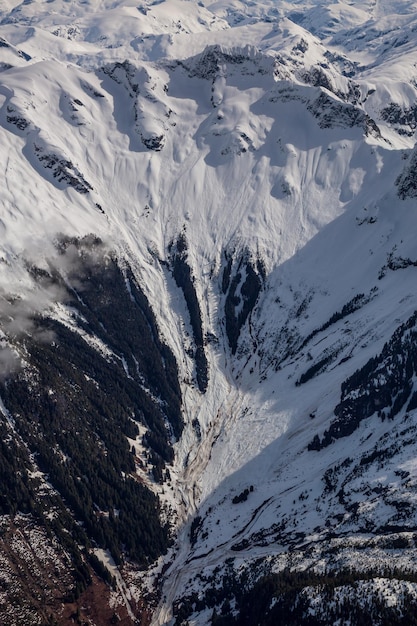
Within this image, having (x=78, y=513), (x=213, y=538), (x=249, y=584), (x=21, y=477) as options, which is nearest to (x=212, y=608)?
(x=249, y=584)

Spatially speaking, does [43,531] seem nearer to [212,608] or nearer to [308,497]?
[212,608]

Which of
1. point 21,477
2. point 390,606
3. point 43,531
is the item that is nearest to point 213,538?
point 43,531

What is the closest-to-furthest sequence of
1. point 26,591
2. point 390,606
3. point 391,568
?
point 390,606
point 391,568
point 26,591

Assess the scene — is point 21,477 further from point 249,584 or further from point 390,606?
point 390,606

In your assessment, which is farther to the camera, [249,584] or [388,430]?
[388,430]

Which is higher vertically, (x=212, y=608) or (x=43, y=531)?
(x=43, y=531)

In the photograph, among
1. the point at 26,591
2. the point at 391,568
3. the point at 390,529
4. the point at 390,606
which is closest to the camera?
the point at 390,606

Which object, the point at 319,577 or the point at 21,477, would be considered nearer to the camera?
the point at 319,577

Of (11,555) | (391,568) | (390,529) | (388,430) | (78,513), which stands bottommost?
(388,430)

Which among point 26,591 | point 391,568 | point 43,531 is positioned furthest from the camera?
point 43,531
